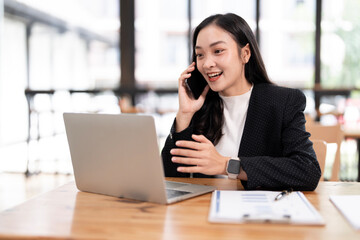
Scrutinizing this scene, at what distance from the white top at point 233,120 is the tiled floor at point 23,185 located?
2.22 m

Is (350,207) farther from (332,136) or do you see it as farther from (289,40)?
(289,40)

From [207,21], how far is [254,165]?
0.62m

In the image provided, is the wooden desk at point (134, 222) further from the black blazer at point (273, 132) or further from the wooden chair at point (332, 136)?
the wooden chair at point (332, 136)

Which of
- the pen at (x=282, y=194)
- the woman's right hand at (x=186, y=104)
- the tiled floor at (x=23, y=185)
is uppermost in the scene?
the woman's right hand at (x=186, y=104)

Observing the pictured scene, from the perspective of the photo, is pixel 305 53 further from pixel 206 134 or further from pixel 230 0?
pixel 206 134

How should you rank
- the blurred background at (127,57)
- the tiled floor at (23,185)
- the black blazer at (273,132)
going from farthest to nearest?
the blurred background at (127,57)
the tiled floor at (23,185)
the black blazer at (273,132)

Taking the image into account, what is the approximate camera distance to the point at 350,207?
3.21 feet

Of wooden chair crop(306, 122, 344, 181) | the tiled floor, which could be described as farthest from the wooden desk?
the tiled floor

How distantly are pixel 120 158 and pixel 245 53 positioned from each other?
772mm

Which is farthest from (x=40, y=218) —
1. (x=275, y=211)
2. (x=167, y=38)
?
(x=167, y=38)

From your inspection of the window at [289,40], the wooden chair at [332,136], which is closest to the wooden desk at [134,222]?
the wooden chair at [332,136]

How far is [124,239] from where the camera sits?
786 mm

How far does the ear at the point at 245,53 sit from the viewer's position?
5.19 ft

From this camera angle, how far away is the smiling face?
150cm
